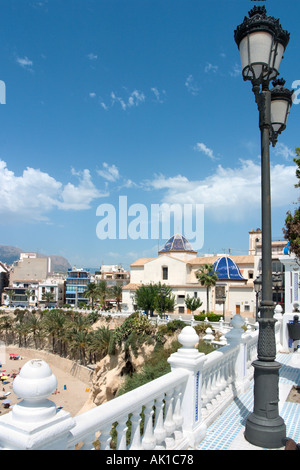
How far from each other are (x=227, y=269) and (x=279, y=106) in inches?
1724

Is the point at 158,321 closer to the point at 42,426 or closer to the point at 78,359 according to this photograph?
the point at 78,359

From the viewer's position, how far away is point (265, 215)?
14.8ft

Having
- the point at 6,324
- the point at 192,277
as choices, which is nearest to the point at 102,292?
the point at 6,324

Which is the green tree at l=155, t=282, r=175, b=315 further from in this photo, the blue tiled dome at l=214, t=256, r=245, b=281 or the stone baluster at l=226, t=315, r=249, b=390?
the stone baluster at l=226, t=315, r=249, b=390

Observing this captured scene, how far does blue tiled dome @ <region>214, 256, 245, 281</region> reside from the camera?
47219mm

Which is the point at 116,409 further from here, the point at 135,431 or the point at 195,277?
the point at 195,277

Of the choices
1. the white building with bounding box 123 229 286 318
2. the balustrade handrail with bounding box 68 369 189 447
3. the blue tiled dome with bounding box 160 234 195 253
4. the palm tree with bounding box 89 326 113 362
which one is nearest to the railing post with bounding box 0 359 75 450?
the balustrade handrail with bounding box 68 369 189 447

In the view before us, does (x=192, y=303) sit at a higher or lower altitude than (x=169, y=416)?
lower

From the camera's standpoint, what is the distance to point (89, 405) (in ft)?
93.9

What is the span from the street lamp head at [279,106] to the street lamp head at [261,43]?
0.62 m

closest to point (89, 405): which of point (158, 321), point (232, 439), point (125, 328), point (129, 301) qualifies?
point (125, 328)

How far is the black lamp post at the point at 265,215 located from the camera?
4371mm
